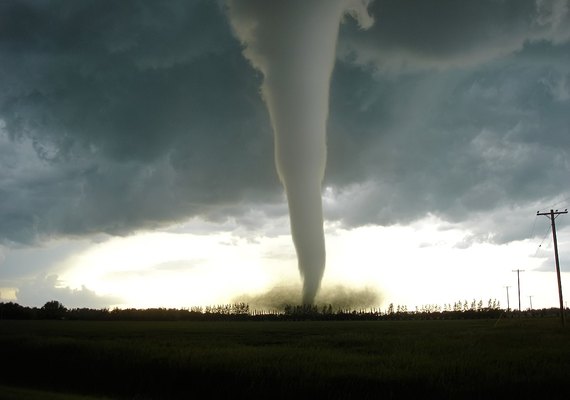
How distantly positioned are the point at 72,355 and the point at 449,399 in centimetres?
2599

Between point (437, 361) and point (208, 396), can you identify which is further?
point (437, 361)

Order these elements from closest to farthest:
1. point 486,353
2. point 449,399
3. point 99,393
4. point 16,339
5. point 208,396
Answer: point 449,399
point 208,396
point 99,393
point 486,353
point 16,339

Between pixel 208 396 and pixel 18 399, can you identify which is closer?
pixel 18 399

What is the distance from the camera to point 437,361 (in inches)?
1149

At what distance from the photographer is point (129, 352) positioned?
1389 inches

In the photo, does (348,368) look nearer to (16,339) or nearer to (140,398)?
(140,398)

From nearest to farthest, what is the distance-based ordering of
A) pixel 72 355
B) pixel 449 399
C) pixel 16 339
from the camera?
pixel 449 399
pixel 72 355
pixel 16 339

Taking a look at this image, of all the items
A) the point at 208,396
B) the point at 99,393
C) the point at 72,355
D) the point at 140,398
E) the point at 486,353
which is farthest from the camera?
the point at 72,355

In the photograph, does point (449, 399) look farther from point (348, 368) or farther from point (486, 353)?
point (486, 353)

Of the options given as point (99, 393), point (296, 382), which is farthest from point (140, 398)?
point (296, 382)

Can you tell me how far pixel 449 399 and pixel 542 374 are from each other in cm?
632

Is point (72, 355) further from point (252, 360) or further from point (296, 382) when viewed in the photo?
point (296, 382)

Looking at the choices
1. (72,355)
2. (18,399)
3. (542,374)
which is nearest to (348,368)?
(542,374)

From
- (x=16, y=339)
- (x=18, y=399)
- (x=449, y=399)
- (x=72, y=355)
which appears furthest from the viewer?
(x=16, y=339)
